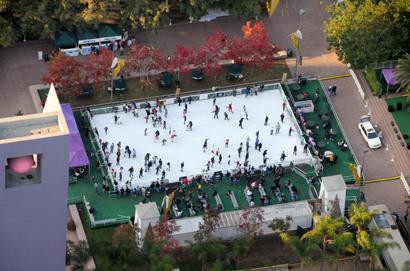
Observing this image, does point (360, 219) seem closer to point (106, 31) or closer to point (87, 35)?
point (106, 31)

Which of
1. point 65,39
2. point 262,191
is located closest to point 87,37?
point 65,39

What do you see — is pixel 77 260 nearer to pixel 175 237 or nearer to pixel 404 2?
pixel 175 237

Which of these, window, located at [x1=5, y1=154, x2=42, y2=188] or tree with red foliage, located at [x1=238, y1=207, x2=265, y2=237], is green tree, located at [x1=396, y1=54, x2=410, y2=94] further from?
window, located at [x1=5, y1=154, x2=42, y2=188]

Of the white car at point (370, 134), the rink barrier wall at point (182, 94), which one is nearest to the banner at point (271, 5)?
the rink barrier wall at point (182, 94)

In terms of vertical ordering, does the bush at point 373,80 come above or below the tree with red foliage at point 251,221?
above

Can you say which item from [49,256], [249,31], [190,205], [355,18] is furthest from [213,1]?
[49,256]

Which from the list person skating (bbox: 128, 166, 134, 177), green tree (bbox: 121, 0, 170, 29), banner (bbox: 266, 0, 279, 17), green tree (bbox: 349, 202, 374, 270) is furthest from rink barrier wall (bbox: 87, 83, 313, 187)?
green tree (bbox: 349, 202, 374, 270)

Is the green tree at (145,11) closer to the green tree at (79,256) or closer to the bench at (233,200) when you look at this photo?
the bench at (233,200)

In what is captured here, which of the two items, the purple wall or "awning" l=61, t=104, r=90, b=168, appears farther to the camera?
"awning" l=61, t=104, r=90, b=168
